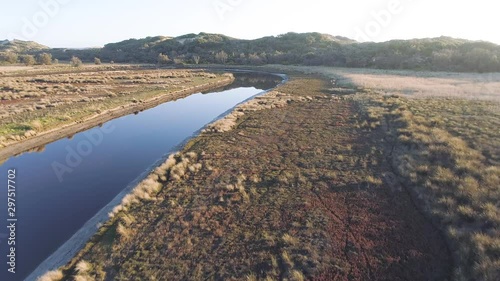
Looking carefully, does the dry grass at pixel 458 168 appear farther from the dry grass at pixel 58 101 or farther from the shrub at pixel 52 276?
the dry grass at pixel 58 101

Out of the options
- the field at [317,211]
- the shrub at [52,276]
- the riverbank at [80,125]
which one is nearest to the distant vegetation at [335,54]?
the riverbank at [80,125]

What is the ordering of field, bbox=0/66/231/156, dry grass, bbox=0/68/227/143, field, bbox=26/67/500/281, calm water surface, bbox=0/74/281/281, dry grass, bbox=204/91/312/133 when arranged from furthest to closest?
dry grass, bbox=204/91/312/133 < dry grass, bbox=0/68/227/143 < field, bbox=0/66/231/156 < calm water surface, bbox=0/74/281/281 < field, bbox=26/67/500/281

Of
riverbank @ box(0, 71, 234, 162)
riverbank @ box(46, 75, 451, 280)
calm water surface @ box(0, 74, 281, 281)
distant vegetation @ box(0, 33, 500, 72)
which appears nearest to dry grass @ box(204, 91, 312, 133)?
calm water surface @ box(0, 74, 281, 281)

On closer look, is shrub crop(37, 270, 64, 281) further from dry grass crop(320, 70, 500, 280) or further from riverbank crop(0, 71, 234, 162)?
riverbank crop(0, 71, 234, 162)

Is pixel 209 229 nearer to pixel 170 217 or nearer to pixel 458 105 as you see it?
pixel 170 217

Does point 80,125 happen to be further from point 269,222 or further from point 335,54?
point 335,54

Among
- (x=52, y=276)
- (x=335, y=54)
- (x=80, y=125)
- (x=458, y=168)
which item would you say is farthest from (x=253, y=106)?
(x=335, y=54)

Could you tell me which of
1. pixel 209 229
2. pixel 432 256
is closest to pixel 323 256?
pixel 432 256

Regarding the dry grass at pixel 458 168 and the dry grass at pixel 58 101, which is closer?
the dry grass at pixel 458 168
